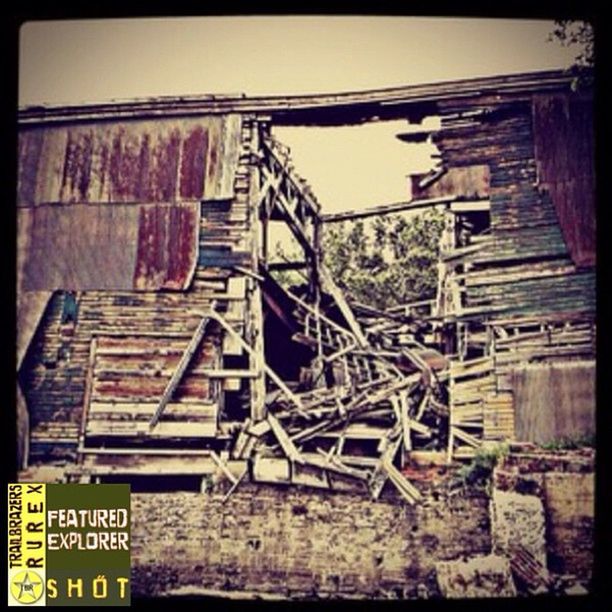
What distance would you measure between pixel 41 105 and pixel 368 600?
5.36 metres

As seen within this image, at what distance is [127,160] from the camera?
6.60 metres

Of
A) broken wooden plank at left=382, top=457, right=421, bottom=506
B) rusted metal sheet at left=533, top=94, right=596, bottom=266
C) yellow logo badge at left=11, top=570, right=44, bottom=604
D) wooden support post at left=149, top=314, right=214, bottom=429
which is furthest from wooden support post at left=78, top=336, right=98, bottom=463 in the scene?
rusted metal sheet at left=533, top=94, right=596, bottom=266

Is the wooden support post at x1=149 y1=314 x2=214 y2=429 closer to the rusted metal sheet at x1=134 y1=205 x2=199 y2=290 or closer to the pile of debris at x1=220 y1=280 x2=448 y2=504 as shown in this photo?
the rusted metal sheet at x1=134 y1=205 x2=199 y2=290

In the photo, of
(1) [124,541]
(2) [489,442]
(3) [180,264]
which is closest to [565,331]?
(2) [489,442]

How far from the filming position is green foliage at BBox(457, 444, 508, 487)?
629 cm

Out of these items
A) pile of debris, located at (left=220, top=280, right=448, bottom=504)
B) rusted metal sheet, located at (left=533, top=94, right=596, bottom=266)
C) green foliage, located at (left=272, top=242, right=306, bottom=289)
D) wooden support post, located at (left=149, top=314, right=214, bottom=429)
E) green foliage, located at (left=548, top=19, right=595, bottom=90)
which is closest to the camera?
green foliage, located at (left=548, top=19, right=595, bottom=90)

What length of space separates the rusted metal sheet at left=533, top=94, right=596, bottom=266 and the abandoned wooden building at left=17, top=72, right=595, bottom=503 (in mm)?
19

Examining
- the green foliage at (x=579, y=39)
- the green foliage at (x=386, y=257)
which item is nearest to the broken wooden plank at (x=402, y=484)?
the green foliage at (x=386, y=257)

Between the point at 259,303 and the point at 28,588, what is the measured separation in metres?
3.18

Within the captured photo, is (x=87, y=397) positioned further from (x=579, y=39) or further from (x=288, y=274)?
(x=579, y=39)

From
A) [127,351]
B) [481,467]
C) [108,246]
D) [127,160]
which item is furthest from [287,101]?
[481,467]

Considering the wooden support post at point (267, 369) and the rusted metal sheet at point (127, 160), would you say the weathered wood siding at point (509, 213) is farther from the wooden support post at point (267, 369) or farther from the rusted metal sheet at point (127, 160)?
the rusted metal sheet at point (127, 160)

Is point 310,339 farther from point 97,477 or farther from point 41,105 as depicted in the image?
point 41,105

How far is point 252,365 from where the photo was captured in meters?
6.67
